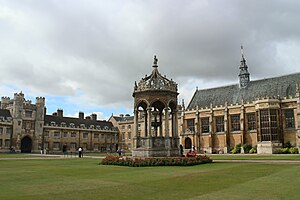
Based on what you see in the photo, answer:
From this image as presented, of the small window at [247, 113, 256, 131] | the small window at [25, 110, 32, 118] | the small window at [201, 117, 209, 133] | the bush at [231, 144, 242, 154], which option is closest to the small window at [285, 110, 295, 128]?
the small window at [247, 113, 256, 131]

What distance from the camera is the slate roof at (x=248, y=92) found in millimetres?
57066

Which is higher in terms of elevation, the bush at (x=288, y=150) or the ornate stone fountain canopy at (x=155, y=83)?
the ornate stone fountain canopy at (x=155, y=83)

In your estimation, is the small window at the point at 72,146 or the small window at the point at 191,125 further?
the small window at the point at 72,146

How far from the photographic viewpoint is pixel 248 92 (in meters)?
62.9

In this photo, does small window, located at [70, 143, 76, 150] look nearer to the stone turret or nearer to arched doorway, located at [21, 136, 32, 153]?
arched doorway, located at [21, 136, 32, 153]

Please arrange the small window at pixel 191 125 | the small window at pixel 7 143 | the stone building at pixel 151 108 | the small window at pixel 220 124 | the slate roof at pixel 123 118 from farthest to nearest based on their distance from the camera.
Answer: the slate roof at pixel 123 118
the small window at pixel 191 125
the small window at pixel 7 143
the small window at pixel 220 124
the stone building at pixel 151 108

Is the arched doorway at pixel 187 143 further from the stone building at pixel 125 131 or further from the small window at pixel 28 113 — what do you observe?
the small window at pixel 28 113

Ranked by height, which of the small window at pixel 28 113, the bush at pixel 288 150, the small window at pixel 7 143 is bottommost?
the bush at pixel 288 150

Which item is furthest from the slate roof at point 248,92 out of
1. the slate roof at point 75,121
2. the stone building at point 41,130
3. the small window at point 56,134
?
the small window at point 56,134

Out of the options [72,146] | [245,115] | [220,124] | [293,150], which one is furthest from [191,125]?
[72,146]

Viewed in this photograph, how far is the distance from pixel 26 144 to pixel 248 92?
53.0 m

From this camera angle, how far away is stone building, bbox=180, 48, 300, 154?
52500mm

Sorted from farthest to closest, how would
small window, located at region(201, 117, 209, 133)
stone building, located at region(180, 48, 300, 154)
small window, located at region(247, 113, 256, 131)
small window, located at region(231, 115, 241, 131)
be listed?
small window, located at region(201, 117, 209, 133) < small window, located at region(231, 115, 241, 131) < small window, located at region(247, 113, 256, 131) < stone building, located at region(180, 48, 300, 154)

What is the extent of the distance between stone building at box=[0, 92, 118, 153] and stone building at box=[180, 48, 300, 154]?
27.3 meters
